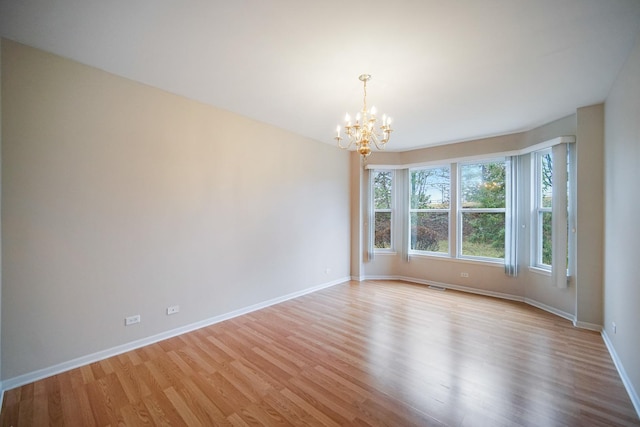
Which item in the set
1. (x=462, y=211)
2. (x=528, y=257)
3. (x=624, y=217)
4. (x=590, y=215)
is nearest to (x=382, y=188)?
(x=462, y=211)

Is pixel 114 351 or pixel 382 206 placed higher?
pixel 382 206

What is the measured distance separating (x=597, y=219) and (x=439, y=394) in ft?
9.80

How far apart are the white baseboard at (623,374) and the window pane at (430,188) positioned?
111 inches

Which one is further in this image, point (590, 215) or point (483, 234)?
point (483, 234)

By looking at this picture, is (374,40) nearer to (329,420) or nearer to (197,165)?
(197,165)

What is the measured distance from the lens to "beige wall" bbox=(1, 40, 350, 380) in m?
2.08

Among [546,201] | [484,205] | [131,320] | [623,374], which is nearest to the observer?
[623,374]

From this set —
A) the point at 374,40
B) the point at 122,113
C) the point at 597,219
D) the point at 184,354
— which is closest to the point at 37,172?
the point at 122,113

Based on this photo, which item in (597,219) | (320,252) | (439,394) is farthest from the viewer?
(320,252)

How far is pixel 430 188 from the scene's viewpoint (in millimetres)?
5250

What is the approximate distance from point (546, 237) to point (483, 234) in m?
0.91

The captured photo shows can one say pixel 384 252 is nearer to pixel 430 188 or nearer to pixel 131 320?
pixel 430 188

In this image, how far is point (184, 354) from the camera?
2.55 metres

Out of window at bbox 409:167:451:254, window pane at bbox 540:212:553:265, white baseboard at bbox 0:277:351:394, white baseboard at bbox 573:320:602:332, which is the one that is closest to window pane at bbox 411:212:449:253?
window at bbox 409:167:451:254
